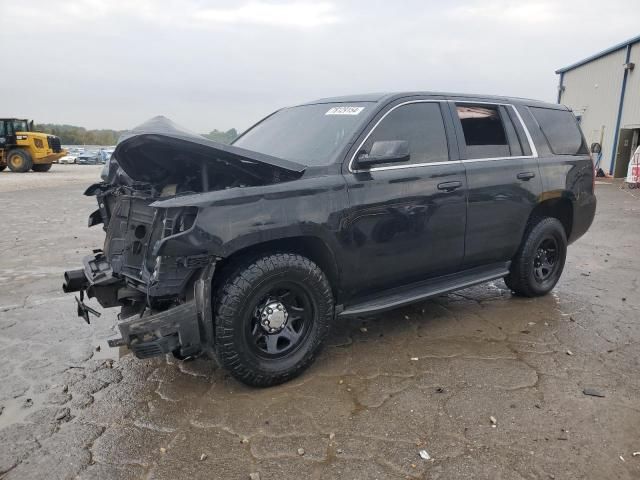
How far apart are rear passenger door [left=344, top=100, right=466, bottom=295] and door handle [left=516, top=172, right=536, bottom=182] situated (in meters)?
0.75

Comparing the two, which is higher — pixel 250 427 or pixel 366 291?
pixel 366 291

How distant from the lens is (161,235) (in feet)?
9.74

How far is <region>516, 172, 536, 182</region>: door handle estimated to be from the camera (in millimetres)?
4402

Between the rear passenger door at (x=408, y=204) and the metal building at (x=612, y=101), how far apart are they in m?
20.2

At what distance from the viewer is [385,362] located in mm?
3582

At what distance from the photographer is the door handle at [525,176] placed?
4.40 meters

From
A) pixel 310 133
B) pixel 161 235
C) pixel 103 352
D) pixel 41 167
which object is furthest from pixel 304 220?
pixel 41 167

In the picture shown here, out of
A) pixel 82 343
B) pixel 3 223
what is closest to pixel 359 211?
pixel 82 343

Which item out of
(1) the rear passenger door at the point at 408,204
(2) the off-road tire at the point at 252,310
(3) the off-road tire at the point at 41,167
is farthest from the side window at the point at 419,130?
(3) the off-road tire at the point at 41,167

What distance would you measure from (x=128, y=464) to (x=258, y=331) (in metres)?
1.04

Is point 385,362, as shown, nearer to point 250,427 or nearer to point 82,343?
point 250,427

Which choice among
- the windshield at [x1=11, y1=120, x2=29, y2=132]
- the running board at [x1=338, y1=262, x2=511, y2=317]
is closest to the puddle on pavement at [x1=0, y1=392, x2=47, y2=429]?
the running board at [x1=338, y1=262, x2=511, y2=317]

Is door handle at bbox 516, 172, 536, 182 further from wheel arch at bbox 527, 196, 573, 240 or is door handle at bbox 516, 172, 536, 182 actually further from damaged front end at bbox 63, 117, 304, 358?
damaged front end at bbox 63, 117, 304, 358

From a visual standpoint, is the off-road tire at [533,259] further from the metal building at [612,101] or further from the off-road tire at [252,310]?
the metal building at [612,101]
